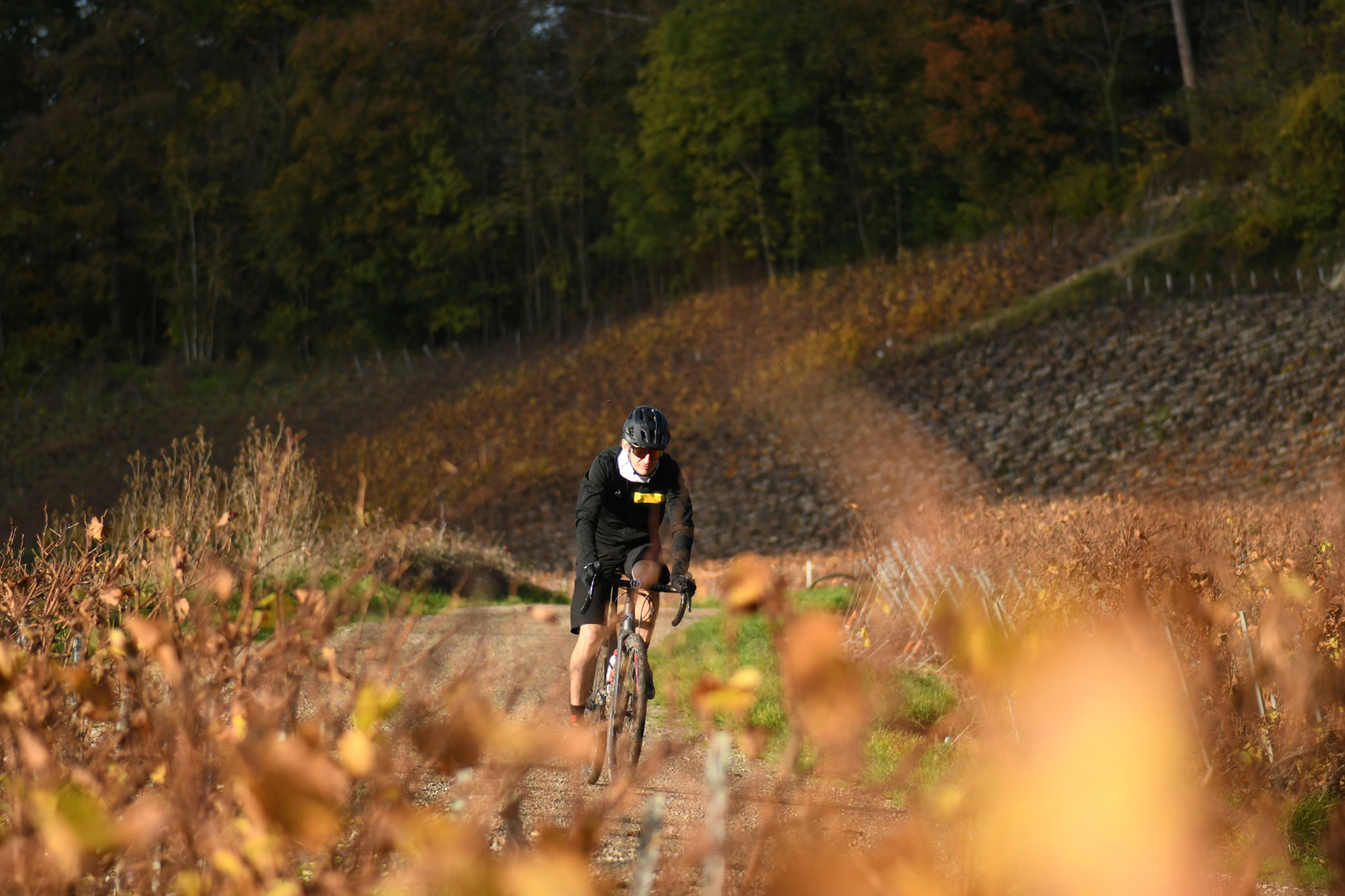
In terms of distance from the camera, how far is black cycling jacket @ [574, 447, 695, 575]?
6457mm

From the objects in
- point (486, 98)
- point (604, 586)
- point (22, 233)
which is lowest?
point (604, 586)

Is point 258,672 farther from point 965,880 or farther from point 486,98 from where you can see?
point 486,98

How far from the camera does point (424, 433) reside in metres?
35.0

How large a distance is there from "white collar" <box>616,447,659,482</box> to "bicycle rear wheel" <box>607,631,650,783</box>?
2.66 ft

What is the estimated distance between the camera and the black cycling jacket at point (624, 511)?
6.46 meters

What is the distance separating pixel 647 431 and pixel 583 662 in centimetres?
127

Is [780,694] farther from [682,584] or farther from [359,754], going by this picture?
[359,754]

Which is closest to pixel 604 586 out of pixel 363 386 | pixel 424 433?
pixel 424 433

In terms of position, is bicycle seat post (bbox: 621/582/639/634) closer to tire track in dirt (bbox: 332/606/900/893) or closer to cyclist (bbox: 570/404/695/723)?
cyclist (bbox: 570/404/695/723)

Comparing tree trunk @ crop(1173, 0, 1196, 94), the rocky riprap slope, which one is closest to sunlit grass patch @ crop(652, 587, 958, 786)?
the rocky riprap slope

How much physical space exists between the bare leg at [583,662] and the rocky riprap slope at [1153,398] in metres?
17.1

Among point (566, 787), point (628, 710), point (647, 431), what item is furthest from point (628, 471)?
point (566, 787)

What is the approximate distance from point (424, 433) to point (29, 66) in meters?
26.5

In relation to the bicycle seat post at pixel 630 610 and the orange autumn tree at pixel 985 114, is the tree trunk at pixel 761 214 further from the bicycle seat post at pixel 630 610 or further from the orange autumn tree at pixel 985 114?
the bicycle seat post at pixel 630 610
